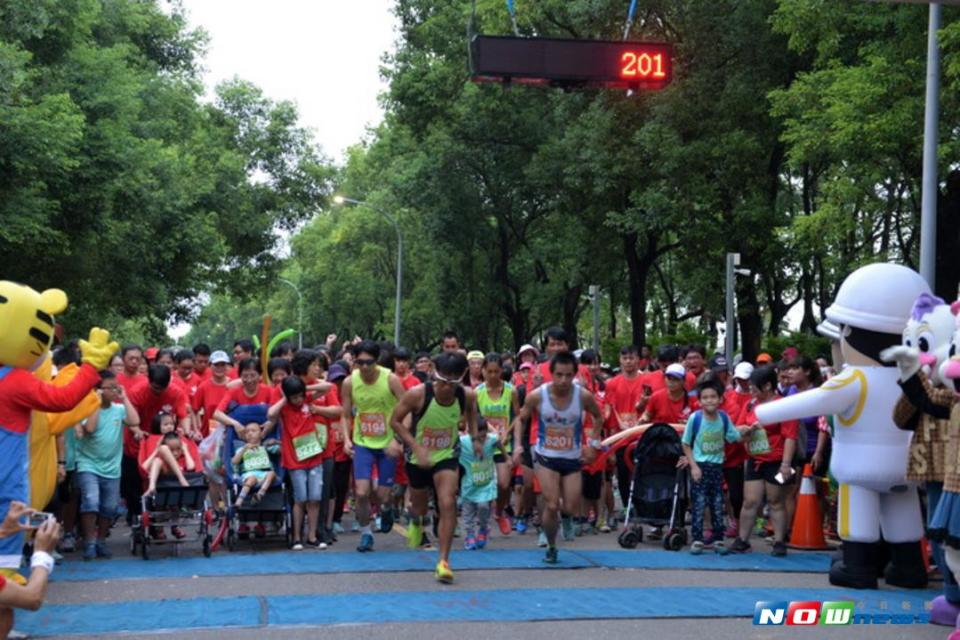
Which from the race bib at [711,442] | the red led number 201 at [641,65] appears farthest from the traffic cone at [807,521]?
the red led number 201 at [641,65]

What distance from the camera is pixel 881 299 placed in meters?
10.6

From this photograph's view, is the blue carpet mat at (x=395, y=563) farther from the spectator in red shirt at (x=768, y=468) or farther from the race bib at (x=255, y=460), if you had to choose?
the race bib at (x=255, y=460)

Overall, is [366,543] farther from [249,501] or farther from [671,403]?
[671,403]

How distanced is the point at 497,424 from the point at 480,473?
4.40ft

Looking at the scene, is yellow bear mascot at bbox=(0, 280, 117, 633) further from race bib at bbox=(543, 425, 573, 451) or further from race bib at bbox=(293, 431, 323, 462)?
race bib at bbox=(293, 431, 323, 462)

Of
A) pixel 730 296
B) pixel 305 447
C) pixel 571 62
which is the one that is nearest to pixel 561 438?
pixel 305 447

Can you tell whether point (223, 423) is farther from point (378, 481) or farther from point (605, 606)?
point (605, 606)

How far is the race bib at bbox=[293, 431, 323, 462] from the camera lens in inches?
521

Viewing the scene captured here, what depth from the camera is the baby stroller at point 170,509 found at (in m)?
12.5

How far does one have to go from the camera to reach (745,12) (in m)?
27.1

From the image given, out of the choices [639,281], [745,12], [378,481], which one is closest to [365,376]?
[378,481]

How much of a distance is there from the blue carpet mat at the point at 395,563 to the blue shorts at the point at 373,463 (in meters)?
0.71

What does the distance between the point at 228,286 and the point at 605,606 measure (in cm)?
4234
